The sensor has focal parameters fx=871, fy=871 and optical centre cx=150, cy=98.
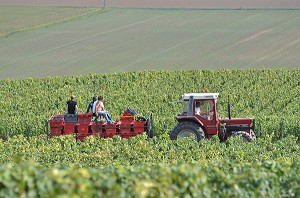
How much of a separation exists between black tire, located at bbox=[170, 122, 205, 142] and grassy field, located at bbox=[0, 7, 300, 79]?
85.7 ft

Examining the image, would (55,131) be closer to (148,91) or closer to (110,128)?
(110,128)

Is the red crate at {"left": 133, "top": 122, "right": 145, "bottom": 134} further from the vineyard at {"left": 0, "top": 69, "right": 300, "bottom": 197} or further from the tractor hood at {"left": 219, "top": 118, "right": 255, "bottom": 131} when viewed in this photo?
the tractor hood at {"left": 219, "top": 118, "right": 255, "bottom": 131}

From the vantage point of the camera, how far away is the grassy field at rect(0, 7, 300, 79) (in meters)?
56.0

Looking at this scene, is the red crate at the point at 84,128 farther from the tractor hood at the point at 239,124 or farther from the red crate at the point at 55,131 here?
the tractor hood at the point at 239,124

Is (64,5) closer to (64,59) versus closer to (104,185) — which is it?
(64,59)

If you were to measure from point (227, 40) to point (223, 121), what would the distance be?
35.0m

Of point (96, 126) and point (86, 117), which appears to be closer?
point (96, 126)

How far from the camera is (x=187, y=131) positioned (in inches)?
1099

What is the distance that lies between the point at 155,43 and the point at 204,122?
3573 cm

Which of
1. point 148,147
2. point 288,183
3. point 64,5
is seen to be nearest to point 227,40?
point 64,5

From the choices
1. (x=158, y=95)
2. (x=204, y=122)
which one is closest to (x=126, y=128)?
(x=204, y=122)

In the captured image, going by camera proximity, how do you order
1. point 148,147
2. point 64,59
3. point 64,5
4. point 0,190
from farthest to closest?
point 64,5 → point 64,59 → point 148,147 → point 0,190

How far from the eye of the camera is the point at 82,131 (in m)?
29.6

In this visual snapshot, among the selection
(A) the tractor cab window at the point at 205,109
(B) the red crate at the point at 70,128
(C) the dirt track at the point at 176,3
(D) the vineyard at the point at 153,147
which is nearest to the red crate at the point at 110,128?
(D) the vineyard at the point at 153,147
